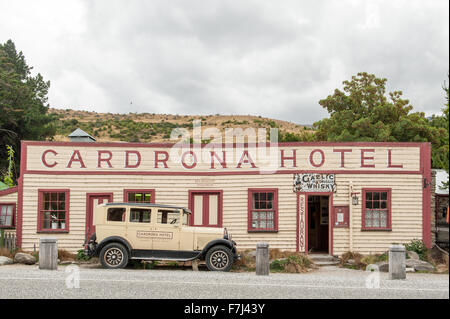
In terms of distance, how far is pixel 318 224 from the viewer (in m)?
20.3

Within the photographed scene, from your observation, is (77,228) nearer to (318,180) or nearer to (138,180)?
(138,180)

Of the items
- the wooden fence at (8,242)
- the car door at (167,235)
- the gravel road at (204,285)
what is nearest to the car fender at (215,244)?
the gravel road at (204,285)

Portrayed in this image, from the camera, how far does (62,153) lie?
734 inches

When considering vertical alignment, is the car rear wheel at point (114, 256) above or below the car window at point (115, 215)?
below

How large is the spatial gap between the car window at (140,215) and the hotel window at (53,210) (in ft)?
13.7

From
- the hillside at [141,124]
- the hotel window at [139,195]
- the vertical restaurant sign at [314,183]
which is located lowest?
the hotel window at [139,195]

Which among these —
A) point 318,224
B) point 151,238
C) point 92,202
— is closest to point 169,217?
point 151,238

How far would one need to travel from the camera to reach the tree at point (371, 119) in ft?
106

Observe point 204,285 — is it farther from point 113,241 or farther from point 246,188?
point 246,188

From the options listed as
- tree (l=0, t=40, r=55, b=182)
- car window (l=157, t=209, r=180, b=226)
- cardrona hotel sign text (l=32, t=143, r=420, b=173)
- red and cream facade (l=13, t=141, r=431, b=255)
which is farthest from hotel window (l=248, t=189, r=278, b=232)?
tree (l=0, t=40, r=55, b=182)

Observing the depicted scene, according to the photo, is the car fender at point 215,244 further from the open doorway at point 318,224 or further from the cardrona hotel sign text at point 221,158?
the open doorway at point 318,224

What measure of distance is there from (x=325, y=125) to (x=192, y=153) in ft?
60.9

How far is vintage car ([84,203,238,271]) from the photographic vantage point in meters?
15.0

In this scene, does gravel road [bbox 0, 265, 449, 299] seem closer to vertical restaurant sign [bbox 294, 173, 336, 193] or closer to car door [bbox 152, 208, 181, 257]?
car door [bbox 152, 208, 181, 257]
